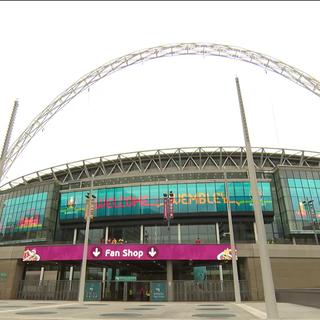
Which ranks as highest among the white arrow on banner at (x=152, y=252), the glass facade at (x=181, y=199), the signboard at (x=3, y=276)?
the glass facade at (x=181, y=199)

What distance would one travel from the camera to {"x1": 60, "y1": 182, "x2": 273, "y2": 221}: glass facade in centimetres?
5147

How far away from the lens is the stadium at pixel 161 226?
34.5 metres

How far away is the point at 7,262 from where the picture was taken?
38.2 m

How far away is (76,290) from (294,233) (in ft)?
114

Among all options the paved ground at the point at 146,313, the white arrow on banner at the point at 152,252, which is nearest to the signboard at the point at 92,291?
the white arrow on banner at the point at 152,252

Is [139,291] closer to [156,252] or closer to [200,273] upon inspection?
[156,252]

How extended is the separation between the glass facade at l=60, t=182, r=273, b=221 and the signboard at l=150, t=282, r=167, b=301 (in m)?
20.4

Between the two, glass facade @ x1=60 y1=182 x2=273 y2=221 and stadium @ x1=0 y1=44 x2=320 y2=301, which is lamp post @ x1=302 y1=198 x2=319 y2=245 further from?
glass facade @ x1=60 y1=182 x2=273 y2=221

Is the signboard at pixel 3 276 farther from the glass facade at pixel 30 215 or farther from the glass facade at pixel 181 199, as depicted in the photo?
the glass facade at pixel 181 199

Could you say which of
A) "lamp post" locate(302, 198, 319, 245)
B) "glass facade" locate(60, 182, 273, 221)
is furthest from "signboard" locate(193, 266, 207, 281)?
"lamp post" locate(302, 198, 319, 245)

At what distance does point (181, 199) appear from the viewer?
2068 inches

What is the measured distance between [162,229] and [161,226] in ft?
1.89

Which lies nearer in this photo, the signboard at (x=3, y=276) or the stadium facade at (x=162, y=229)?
the stadium facade at (x=162, y=229)

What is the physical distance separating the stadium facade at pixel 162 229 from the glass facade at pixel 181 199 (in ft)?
0.58
